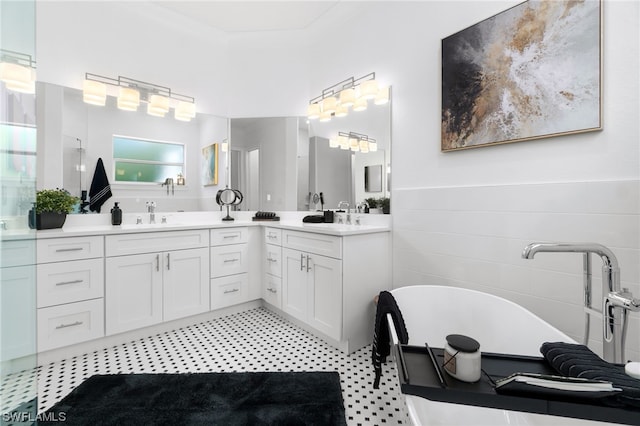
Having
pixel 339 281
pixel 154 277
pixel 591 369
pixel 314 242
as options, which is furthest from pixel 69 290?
pixel 591 369

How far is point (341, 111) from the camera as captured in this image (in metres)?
2.80

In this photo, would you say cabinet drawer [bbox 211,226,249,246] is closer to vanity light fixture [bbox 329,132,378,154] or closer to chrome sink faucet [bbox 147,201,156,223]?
chrome sink faucet [bbox 147,201,156,223]

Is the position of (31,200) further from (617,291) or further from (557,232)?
(557,232)

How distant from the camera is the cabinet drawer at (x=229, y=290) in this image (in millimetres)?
2645

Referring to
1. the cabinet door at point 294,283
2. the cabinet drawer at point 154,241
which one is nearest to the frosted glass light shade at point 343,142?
the cabinet door at point 294,283

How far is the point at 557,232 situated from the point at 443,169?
785mm

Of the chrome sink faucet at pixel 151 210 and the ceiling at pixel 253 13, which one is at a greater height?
the ceiling at pixel 253 13

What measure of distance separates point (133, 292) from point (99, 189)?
1028 mm

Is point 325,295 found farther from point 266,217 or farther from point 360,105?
point 360,105

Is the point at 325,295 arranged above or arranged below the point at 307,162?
below

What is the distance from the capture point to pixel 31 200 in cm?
126

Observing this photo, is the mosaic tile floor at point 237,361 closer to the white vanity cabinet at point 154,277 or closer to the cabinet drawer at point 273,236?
the white vanity cabinet at point 154,277

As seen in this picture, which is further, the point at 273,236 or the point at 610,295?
the point at 273,236

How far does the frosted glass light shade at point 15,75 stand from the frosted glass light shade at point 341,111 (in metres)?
2.23
